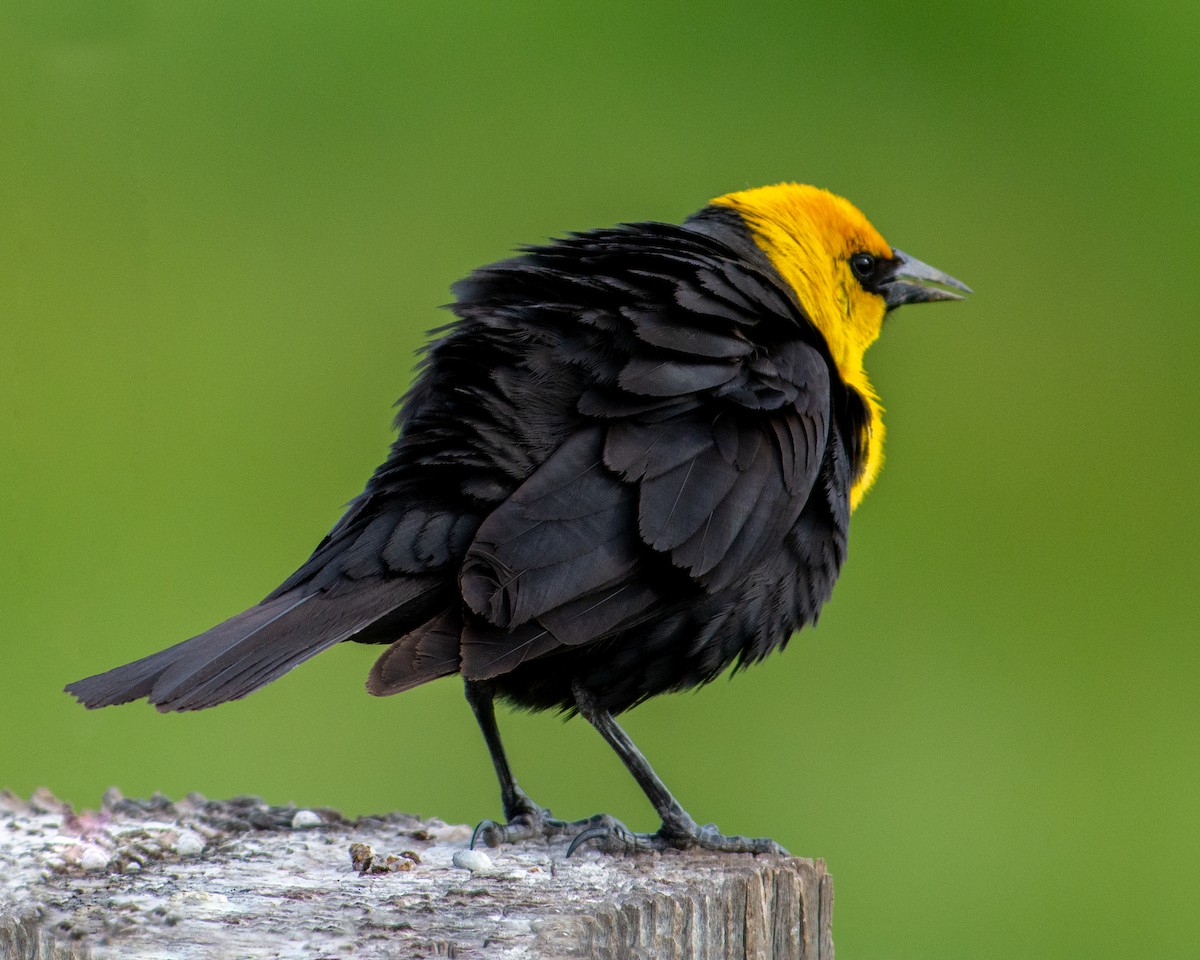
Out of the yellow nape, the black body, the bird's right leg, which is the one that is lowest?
the bird's right leg

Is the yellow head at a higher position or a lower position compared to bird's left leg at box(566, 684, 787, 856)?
higher

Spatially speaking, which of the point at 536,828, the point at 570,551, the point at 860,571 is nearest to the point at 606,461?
the point at 570,551

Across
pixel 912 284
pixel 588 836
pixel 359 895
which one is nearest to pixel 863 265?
pixel 912 284

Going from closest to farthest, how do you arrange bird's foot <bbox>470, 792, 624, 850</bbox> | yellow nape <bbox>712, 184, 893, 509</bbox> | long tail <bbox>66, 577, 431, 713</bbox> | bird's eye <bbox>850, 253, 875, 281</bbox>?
long tail <bbox>66, 577, 431, 713</bbox> → bird's foot <bbox>470, 792, 624, 850</bbox> → yellow nape <bbox>712, 184, 893, 509</bbox> → bird's eye <bbox>850, 253, 875, 281</bbox>

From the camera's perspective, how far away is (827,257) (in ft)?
15.3

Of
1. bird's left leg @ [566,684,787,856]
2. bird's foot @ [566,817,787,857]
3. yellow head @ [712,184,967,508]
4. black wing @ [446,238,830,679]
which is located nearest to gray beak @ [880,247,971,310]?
yellow head @ [712,184,967,508]

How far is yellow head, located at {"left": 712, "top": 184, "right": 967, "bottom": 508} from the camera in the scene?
4.38m

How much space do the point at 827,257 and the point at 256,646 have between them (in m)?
2.11

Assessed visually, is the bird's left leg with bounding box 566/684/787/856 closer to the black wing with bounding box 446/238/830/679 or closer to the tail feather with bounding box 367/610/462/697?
the black wing with bounding box 446/238/830/679

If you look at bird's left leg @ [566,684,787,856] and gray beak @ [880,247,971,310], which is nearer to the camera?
bird's left leg @ [566,684,787,856]

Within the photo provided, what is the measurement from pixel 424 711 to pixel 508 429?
10.5 ft

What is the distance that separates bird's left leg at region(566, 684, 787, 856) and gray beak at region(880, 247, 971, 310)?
175 cm

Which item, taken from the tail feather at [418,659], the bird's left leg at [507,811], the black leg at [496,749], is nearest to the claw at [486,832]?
the bird's left leg at [507,811]

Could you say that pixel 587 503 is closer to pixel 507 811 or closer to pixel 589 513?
pixel 589 513
